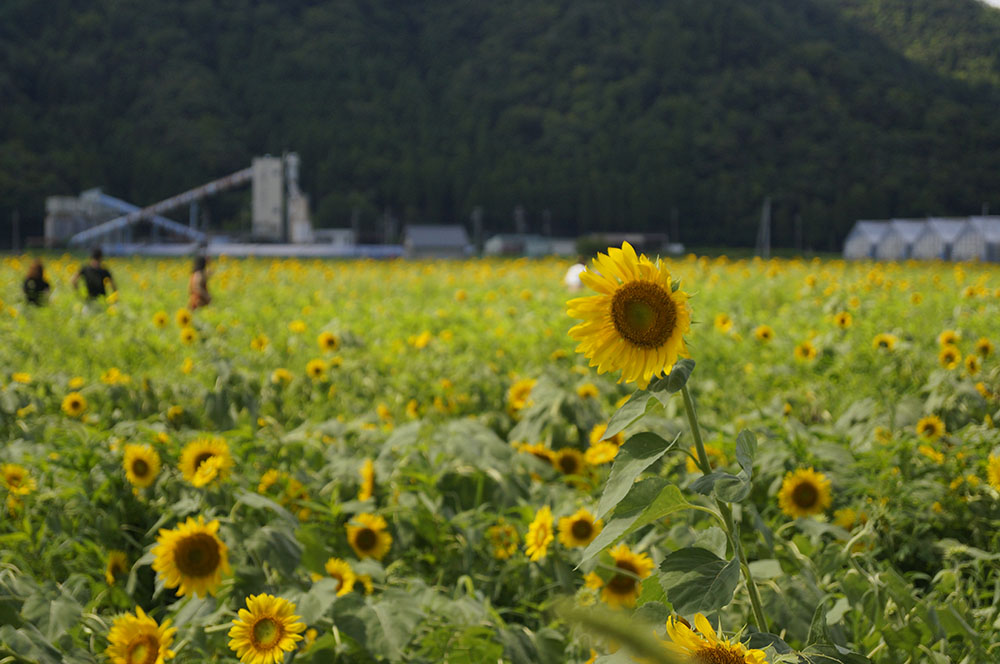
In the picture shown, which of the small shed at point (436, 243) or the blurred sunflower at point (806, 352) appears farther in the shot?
the small shed at point (436, 243)

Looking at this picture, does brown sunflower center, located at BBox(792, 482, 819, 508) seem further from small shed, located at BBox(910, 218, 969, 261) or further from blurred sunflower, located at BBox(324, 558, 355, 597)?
small shed, located at BBox(910, 218, 969, 261)

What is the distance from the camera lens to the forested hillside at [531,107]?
201 feet

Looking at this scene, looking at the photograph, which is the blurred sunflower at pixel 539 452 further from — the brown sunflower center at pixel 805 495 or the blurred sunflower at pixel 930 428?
the blurred sunflower at pixel 930 428

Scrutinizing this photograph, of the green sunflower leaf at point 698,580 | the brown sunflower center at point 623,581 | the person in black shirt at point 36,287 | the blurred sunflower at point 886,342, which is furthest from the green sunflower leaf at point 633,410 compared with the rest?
the person in black shirt at point 36,287

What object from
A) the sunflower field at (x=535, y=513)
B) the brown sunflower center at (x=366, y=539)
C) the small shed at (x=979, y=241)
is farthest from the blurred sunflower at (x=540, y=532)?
the small shed at (x=979, y=241)

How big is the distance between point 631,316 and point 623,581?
82cm

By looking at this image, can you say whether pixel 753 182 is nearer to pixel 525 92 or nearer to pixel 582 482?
pixel 525 92

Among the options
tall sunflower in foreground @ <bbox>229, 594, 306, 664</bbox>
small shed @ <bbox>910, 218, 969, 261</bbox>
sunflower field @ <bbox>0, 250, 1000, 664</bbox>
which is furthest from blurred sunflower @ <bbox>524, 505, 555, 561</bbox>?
small shed @ <bbox>910, 218, 969, 261</bbox>

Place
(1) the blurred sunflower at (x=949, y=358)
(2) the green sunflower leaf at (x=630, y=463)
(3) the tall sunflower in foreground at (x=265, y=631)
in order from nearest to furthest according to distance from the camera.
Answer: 1. (2) the green sunflower leaf at (x=630, y=463)
2. (3) the tall sunflower in foreground at (x=265, y=631)
3. (1) the blurred sunflower at (x=949, y=358)

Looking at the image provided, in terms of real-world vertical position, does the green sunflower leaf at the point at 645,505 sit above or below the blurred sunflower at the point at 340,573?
above

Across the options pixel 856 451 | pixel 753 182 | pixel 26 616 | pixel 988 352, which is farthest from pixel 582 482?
pixel 753 182

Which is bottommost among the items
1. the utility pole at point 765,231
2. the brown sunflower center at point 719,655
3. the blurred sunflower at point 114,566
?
the blurred sunflower at point 114,566

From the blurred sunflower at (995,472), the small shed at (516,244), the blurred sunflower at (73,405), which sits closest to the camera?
the blurred sunflower at (995,472)

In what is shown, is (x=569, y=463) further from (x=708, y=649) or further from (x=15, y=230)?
(x=15, y=230)
